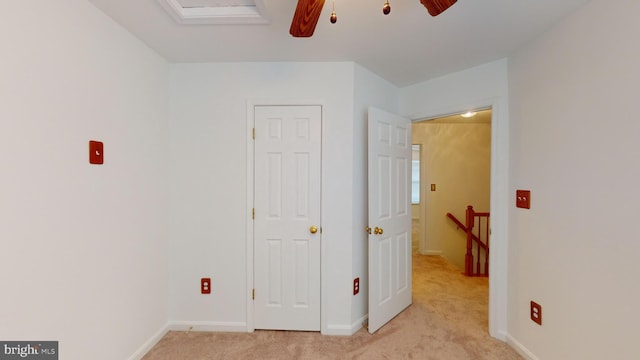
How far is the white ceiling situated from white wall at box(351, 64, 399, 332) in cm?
19

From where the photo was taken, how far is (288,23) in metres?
1.62

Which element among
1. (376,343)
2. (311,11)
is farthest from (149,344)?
(311,11)

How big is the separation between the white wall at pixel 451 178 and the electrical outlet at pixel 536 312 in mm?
2643

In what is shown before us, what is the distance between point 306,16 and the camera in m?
1.21

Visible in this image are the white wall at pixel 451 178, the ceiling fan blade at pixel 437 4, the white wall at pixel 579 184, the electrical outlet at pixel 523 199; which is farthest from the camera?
the white wall at pixel 451 178

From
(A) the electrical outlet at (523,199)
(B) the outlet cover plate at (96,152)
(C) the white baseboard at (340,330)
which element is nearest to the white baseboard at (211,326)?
(C) the white baseboard at (340,330)

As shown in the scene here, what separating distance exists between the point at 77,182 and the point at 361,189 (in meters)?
1.89

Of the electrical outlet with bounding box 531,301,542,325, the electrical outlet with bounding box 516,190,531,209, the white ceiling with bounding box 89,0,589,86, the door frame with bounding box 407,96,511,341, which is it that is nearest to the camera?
the white ceiling with bounding box 89,0,589,86

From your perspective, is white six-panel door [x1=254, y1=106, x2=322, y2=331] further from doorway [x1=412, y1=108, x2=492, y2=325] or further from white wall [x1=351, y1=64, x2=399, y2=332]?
doorway [x1=412, y1=108, x2=492, y2=325]

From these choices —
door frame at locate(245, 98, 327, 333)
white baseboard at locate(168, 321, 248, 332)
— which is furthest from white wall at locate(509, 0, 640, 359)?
white baseboard at locate(168, 321, 248, 332)

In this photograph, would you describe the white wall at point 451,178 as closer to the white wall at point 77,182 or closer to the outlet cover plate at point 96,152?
the white wall at point 77,182

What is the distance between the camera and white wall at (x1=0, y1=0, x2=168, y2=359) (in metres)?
1.12

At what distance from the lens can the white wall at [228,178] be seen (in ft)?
7.11

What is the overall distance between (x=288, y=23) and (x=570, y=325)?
2541 millimetres
